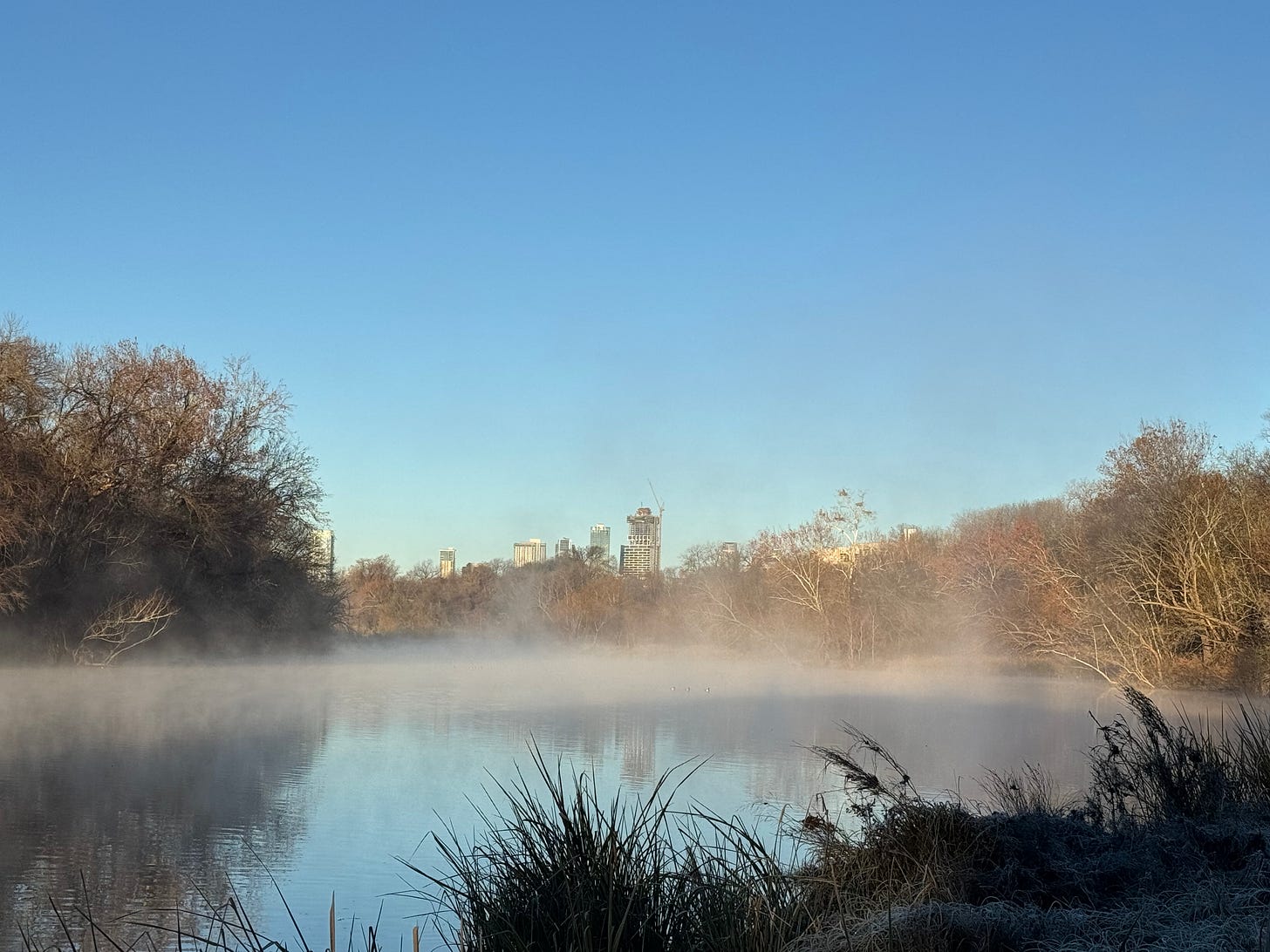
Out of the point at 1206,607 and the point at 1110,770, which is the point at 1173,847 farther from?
the point at 1206,607

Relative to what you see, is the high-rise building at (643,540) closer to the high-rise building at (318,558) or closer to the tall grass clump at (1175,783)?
the high-rise building at (318,558)

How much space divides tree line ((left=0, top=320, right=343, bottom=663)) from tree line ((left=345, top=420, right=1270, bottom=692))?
20.3m

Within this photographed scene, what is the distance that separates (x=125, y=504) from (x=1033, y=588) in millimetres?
25903

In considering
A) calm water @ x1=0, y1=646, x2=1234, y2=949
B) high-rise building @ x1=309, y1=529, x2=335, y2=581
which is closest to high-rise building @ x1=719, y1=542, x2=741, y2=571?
high-rise building @ x1=309, y1=529, x2=335, y2=581

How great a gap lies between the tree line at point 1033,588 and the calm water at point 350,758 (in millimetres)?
2530

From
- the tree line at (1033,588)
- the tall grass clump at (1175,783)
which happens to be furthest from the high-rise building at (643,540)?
the tall grass clump at (1175,783)

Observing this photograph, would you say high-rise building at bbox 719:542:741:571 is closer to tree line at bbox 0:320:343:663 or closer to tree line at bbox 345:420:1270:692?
tree line at bbox 345:420:1270:692

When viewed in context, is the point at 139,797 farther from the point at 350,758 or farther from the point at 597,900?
the point at 597,900

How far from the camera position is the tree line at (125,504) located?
28219 millimetres

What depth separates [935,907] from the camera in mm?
4625

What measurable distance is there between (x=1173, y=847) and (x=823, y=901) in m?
1.82

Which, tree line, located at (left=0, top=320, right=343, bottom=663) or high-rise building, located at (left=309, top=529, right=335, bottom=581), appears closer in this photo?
tree line, located at (left=0, top=320, right=343, bottom=663)

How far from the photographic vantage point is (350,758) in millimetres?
15531

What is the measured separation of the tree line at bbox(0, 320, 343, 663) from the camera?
28219mm
